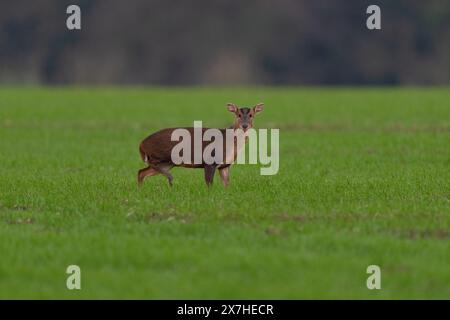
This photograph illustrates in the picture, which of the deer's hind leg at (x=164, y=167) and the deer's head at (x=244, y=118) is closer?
the deer's head at (x=244, y=118)

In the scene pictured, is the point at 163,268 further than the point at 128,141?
No

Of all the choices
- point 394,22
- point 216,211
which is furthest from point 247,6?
point 216,211

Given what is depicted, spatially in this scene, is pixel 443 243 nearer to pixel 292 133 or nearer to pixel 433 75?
pixel 292 133

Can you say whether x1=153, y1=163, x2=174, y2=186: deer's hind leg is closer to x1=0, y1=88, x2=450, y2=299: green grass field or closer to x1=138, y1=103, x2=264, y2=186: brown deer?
x1=138, y1=103, x2=264, y2=186: brown deer

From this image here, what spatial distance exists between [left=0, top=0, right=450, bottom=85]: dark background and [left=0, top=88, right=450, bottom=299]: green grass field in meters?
47.4

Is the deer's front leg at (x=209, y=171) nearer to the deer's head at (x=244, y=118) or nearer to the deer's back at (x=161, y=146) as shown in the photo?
the deer's back at (x=161, y=146)

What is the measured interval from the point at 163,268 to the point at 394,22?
206 ft

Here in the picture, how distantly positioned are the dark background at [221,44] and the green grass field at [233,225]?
4735cm

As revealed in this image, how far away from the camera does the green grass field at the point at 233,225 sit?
9586 mm

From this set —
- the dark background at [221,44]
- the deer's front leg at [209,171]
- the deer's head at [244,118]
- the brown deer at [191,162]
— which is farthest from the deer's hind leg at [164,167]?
the dark background at [221,44]

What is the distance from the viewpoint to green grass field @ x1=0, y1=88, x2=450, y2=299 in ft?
31.4

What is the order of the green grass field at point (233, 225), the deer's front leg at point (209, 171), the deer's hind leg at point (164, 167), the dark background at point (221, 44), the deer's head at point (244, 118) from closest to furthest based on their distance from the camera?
the green grass field at point (233, 225)
the deer's front leg at point (209, 171)
the deer's head at point (244, 118)
the deer's hind leg at point (164, 167)
the dark background at point (221, 44)

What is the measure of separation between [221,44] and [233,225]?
59269 millimetres
